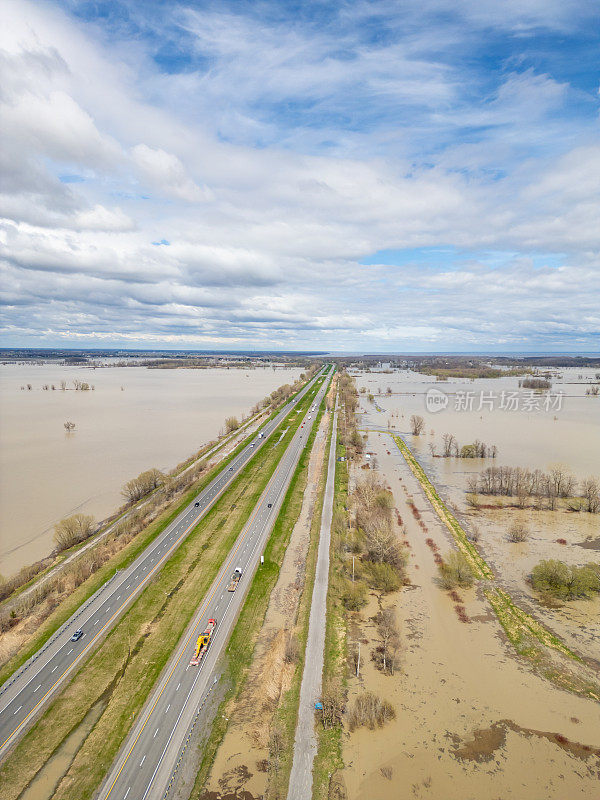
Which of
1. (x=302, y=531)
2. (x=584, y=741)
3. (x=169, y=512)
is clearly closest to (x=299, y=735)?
(x=584, y=741)

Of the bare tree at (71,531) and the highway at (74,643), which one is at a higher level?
the bare tree at (71,531)

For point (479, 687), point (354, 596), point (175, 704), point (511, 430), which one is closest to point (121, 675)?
point (175, 704)

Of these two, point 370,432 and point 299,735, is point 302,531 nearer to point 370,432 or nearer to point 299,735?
point 299,735

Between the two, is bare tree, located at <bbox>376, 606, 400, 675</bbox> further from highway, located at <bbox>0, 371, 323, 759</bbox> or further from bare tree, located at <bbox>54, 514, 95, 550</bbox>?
bare tree, located at <bbox>54, 514, 95, 550</bbox>

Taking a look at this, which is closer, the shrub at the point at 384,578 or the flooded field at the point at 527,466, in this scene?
the flooded field at the point at 527,466

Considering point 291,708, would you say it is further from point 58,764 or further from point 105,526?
point 105,526

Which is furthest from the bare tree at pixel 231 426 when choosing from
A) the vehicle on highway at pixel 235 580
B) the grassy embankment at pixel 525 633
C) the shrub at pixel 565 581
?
the shrub at pixel 565 581

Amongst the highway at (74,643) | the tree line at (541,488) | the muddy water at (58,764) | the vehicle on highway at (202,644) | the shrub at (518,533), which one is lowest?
the muddy water at (58,764)

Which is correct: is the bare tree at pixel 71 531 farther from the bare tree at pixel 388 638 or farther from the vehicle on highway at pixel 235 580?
the bare tree at pixel 388 638
